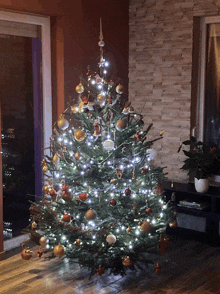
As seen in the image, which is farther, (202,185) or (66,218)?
(202,185)

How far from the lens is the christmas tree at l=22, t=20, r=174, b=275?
10.3ft

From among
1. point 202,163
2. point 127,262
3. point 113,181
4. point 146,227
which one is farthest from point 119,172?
point 202,163

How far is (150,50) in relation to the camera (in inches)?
184

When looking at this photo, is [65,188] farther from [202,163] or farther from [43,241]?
[202,163]

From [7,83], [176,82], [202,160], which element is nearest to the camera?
[7,83]

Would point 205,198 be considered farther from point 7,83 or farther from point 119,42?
point 7,83

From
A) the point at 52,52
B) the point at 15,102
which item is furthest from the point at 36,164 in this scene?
the point at 52,52

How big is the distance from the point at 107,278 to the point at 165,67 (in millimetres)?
2437

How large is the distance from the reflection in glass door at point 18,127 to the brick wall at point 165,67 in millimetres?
1254

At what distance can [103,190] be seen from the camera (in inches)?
125

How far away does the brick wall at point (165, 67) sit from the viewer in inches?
175

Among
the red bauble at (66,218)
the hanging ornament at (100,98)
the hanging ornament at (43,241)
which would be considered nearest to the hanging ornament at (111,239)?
the red bauble at (66,218)

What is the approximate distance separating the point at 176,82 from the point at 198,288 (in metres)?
2.29

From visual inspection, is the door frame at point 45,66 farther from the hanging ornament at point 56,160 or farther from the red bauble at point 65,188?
the red bauble at point 65,188
